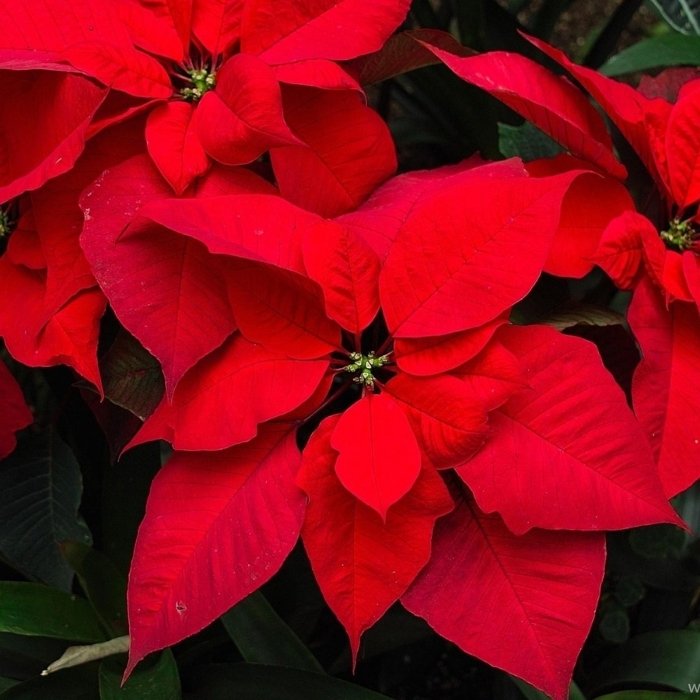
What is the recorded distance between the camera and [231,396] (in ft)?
1.54

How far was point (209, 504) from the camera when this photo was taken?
47cm

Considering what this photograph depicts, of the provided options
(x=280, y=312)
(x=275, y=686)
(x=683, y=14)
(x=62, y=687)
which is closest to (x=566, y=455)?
(x=280, y=312)

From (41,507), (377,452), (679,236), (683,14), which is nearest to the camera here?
(377,452)

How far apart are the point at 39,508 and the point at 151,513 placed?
226mm

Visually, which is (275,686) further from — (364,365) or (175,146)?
(175,146)

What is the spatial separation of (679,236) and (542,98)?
0.13 metres

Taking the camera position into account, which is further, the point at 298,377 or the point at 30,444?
the point at 30,444

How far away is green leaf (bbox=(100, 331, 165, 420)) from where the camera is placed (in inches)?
19.9

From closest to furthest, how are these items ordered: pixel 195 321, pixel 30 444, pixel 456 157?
1. pixel 195 321
2. pixel 30 444
3. pixel 456 157

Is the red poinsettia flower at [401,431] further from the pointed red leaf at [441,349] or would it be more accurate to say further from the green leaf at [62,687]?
the green leaf at [62,687]

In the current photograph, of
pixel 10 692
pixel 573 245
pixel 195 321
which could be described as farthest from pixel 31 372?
pixel 573 245

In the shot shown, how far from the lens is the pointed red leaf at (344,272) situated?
46 cm

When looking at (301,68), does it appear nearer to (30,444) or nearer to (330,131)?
(330,131)

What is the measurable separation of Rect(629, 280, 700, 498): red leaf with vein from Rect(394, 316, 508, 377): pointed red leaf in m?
0.09
